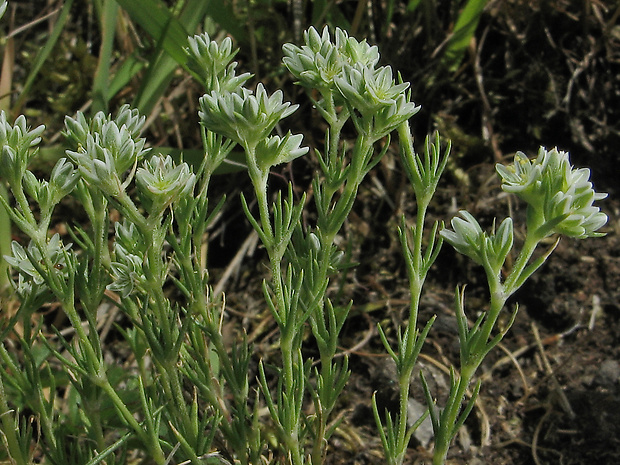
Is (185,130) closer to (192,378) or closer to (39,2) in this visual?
(39,2)

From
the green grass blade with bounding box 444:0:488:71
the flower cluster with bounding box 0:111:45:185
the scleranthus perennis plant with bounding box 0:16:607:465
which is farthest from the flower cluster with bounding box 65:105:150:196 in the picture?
the green grass blade with bounding box 444:0:488:71

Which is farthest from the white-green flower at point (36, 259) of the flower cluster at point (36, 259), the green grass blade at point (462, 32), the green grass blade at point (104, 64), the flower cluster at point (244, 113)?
the green grass blade at point (462, 32)

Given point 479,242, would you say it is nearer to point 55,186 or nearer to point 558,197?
point 558,197

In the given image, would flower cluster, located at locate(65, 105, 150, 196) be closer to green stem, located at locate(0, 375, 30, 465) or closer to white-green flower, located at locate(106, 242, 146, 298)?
white-green flower, located at locate(106, 242, 146, 298)

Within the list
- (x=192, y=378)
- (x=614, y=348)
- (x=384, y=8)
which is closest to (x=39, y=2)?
(x=384, y=8)

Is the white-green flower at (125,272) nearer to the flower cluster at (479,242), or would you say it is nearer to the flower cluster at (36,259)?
the flower cluster at (36,259)

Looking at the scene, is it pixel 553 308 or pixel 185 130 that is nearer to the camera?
pixel 553 308
